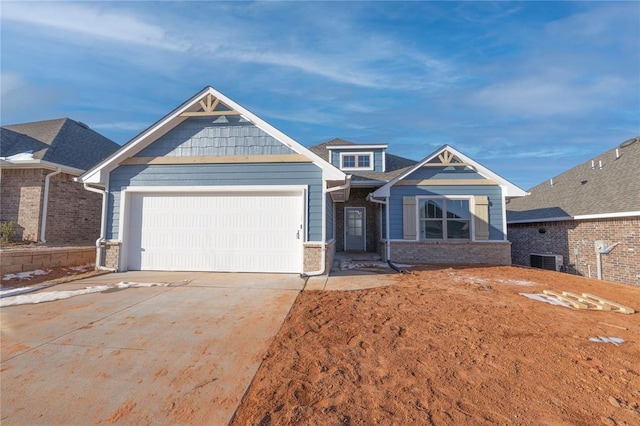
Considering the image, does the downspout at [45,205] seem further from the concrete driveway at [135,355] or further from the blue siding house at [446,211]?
the blue siding house at [446,211]

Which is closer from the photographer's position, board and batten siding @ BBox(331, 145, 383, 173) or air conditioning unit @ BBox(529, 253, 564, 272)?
air conditioning unit @ BBox(529, 253, 564, 272)

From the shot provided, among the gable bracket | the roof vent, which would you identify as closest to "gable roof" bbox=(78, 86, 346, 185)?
the gable bracket

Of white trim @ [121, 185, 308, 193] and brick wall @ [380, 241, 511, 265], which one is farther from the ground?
white trim @ [121, 185, 308, 193]

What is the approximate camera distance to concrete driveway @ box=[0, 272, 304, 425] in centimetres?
229

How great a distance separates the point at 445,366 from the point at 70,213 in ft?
45.0

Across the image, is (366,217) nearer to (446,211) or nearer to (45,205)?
(446,211)

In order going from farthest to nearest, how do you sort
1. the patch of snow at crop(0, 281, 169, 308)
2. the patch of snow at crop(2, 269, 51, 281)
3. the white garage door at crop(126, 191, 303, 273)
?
the white garage door at crop(126, 191, 303, 273) → the patch of snow at crop(2, 269, 51, 281) → the patch of snow at crop(0, 281, 169, 308)

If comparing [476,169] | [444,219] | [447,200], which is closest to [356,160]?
[447,200]

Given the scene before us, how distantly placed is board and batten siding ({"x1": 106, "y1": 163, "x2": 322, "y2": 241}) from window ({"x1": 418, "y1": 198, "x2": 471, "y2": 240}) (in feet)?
17.5

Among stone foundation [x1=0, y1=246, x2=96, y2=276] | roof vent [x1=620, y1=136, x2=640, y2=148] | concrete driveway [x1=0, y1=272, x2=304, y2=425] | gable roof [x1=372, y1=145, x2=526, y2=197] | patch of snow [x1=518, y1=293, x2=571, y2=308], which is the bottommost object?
concrete driveway [x1=0, y1=272, x2=304, y2=425]

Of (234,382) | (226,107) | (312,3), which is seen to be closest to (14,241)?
(226,107)

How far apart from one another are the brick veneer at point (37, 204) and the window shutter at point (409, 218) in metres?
12.4

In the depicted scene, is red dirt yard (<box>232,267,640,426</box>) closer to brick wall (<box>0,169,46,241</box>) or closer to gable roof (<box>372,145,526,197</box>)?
gable roof (<box>372,145,526,197</box>)

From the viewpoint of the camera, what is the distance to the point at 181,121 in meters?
8.16
